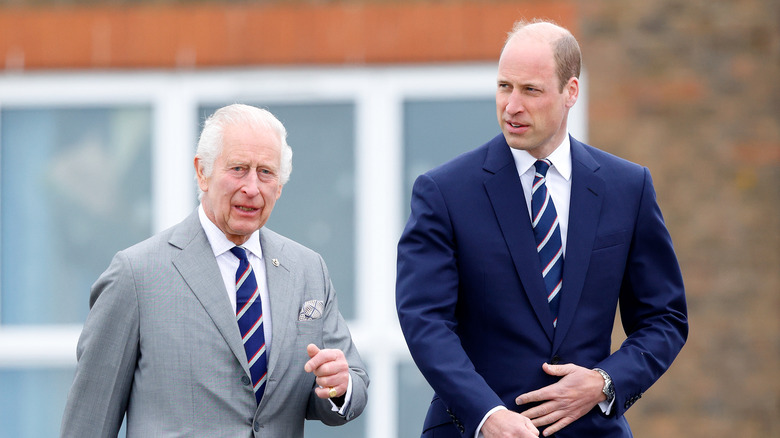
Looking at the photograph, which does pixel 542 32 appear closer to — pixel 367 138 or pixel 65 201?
pixel 367 138

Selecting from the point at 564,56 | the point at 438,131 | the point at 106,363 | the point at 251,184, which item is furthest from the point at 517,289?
the point at 438,131

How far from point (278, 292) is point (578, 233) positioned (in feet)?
2.86

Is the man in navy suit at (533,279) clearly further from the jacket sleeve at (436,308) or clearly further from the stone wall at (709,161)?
the stone wall at (709,161)

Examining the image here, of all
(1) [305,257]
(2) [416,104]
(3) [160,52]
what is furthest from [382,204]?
(1) [305,257]

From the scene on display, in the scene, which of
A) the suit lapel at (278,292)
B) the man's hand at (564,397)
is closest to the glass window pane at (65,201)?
the suit lapel at (278,292)

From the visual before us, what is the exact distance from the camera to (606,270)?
10.5 ft

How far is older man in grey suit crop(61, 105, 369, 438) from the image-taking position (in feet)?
10.1

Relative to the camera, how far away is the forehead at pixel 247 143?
3.19 m

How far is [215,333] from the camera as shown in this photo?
314cm

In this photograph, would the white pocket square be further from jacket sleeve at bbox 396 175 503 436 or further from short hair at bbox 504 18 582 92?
short hair at bbox 504 18 582 92

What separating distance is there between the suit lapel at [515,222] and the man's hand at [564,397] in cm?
12

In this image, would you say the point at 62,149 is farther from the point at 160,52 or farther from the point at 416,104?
the point at 416,104

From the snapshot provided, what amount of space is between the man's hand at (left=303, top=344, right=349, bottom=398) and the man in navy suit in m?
0.20

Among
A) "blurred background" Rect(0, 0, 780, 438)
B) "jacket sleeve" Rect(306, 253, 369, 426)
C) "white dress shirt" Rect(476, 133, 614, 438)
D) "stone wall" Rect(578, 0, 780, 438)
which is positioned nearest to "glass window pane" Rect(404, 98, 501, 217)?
"blurred background" Rect(0, 0, 780, 438)
